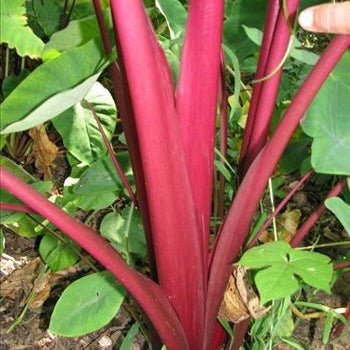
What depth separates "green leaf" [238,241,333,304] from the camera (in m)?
0.68

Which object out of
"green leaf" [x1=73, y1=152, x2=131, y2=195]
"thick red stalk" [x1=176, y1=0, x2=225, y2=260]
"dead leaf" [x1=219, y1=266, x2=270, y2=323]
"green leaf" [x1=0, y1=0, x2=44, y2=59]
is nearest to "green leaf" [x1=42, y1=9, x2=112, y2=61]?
"green leaf" [x1=0, y1=0, x2=44, y2=59]

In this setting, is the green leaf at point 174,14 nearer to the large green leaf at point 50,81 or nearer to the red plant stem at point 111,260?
the large green leaf at point 50,81

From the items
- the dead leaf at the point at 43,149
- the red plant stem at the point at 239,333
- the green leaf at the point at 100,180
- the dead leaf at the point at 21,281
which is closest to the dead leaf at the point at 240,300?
the red plant stem at the point at 239,333

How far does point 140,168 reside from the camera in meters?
0.78

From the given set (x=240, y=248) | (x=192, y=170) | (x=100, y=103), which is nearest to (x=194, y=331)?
(x=240, y=248)

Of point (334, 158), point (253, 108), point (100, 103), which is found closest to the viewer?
point (334, 158)

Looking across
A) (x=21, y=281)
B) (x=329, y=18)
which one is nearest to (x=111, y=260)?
(x=329, y=18)

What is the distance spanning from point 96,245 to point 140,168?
0.41 ft

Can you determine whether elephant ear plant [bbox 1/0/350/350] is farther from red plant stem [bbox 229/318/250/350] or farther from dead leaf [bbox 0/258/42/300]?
dead leaf [bbox 0/258/42/300]

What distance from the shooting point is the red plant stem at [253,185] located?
69 cm

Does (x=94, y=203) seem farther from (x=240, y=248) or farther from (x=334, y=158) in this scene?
(x=334, y=158)

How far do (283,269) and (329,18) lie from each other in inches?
11.0

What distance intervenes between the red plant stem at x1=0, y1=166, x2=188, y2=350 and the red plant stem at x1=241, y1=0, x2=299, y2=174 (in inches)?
9.3

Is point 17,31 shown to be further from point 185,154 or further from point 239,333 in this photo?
point 239,333
